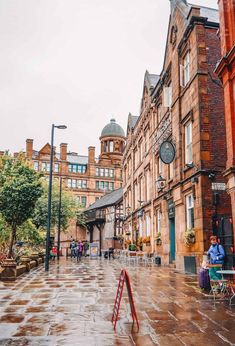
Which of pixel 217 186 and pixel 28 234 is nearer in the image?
pixel 217 186

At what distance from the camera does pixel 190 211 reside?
55.8ft

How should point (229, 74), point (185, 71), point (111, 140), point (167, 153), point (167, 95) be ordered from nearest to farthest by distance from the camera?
point (229, 74) < point (167, 153) < point (185, 71) < point (167, 95) < point (111, 140)

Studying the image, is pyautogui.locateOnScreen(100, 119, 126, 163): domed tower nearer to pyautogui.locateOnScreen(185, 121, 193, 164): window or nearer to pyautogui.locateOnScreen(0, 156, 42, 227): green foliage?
pyautogui.locateOnScreen(0, 156, 42, 227): green foliage

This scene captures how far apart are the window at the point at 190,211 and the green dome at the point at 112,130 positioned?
59810 millimetres

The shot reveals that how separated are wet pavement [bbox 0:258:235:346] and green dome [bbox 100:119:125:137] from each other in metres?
66.6

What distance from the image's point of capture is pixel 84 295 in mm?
9531

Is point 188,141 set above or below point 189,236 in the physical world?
above

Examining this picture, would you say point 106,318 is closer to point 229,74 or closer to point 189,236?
point 229,74

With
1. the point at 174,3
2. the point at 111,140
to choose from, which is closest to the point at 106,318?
the point at 174,3

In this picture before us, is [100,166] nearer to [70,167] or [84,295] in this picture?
[70,167]

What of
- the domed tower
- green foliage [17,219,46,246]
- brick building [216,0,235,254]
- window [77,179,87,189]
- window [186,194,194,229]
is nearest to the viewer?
brick building [216,0,235,254]

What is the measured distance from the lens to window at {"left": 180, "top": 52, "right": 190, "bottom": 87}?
716 inches

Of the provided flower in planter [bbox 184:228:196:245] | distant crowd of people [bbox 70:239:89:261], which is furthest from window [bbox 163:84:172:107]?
distant crowd of people [bbox 70:239:89:261]

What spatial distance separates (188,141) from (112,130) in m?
59.6
